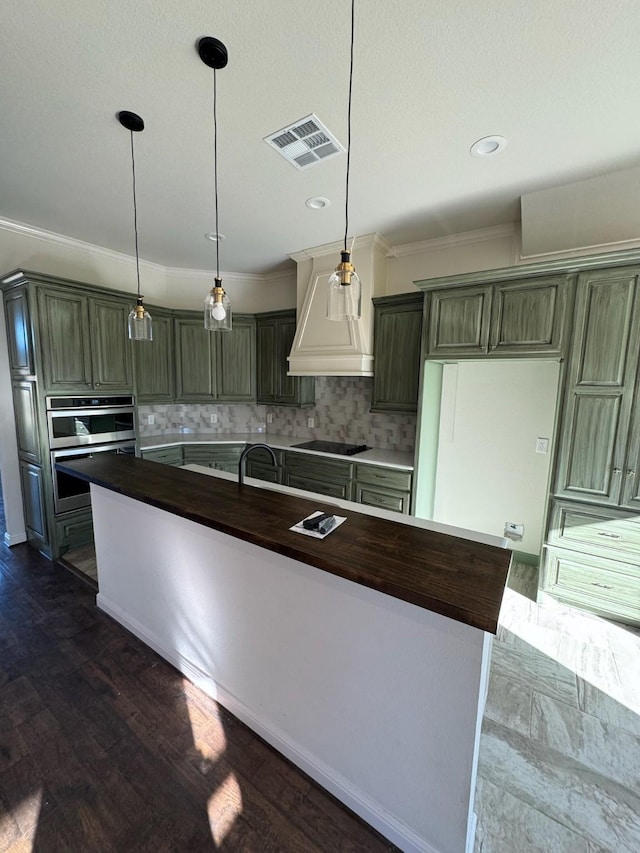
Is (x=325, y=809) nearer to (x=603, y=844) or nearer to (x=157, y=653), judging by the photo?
(x=603, y=844)

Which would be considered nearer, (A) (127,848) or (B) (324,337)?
(A) (127,848)

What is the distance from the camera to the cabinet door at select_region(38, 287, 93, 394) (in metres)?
2.99

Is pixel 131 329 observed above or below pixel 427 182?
below

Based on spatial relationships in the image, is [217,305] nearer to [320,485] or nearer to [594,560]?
[320,485]

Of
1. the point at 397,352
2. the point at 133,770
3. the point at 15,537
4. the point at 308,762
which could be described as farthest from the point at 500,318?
the point at 15,537

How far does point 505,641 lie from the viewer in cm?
229

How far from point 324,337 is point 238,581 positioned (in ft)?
8.63

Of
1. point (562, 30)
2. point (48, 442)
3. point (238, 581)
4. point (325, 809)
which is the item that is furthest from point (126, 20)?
point (325, 809)

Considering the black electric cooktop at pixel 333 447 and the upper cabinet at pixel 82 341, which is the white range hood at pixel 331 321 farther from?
the upper cabinet at pixel 82 341

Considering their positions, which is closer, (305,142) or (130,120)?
(130,120)

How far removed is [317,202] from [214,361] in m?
2.29

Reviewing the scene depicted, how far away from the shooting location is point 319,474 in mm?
3643

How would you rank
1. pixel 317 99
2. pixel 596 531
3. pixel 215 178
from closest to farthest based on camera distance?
pixel 317 99, pixel 215 178, pixel 596 531

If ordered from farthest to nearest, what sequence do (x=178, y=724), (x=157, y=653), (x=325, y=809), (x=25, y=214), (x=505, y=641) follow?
1. (x=25, y=214)
2. (x=505, y=641)
3. (x=157, y=653)
4. (x=178, y=724)
5. (x=325, y=809)
